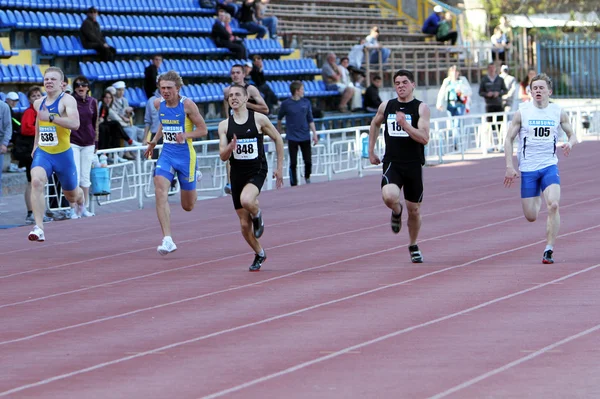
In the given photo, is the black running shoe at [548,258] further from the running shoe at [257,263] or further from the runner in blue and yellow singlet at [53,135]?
the runner in blue and yellow singlet at [53,135]

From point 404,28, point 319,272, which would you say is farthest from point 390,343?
point 404,28

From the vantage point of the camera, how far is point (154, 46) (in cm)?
2823

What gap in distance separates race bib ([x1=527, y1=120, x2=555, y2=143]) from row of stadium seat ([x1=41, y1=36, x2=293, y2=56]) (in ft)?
47.7

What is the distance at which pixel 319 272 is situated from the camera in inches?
466

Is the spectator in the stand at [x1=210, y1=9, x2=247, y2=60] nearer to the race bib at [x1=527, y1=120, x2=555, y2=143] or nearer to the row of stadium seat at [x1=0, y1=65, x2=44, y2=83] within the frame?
the row of stadium seat at [x1=0, y1=65, x2=44, y2=83]

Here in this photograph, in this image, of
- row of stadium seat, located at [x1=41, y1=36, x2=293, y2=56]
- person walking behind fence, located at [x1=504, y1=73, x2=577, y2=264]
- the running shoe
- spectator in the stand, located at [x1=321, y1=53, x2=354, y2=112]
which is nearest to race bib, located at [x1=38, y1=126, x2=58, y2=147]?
the running shoe

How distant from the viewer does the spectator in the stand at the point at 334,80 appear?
31.5 m

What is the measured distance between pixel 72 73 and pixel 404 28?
16610 millimetres

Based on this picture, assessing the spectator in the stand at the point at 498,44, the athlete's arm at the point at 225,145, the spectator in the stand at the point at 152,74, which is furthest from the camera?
the spectator in the stand at the point at 498,44

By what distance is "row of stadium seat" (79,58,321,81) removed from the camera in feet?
83.9

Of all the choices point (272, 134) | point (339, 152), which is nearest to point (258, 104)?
point (272, 134)

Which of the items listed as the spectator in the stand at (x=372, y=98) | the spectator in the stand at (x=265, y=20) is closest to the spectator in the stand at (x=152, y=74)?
the spectator in the stand at (x=372, y=98)

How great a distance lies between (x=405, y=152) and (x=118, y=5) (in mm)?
17377

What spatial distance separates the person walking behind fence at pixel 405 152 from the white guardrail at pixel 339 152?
7.01 metres
